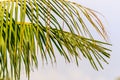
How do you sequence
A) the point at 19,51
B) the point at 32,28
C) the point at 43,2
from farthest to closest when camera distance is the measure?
1. the point at 32,28
2. the point at 43,2
3. the point at 19,51

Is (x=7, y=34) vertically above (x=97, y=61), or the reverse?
(x=7, y=34)

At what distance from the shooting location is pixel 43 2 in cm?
199

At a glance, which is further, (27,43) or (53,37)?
(53,37)

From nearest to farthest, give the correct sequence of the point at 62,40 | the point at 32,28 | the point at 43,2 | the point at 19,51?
the point at 19,51 → the point at 43,2 → the point at 32,28 → the point at 62,40

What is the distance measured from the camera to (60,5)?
2025 mm

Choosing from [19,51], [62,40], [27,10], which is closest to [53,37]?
[62,40]

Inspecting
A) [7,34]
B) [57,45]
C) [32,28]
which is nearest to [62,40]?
[57,45]

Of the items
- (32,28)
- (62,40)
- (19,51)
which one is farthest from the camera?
(62,40)

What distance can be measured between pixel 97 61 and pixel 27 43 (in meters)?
0.48

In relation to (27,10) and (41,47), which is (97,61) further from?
(27,10)

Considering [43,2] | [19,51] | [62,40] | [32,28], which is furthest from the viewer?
[62,40]

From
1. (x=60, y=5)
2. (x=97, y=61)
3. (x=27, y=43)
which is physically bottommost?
(x=97, y=61)

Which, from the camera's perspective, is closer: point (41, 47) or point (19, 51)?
point (19, 51)

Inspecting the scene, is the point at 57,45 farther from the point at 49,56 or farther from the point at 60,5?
the point at 60,5
